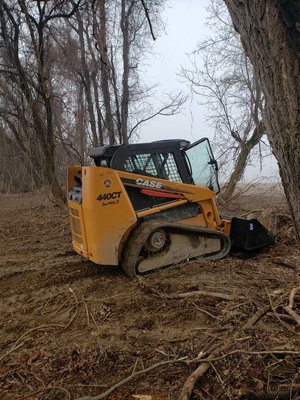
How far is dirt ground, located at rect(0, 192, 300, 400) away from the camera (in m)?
3.37

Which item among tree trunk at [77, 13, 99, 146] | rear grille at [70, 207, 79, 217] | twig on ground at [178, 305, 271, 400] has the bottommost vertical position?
twig on ground at [178, 305, 271, 400]

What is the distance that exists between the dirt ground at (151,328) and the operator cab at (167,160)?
1.37 metres

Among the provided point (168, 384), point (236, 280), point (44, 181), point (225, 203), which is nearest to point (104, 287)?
point (236, 280)

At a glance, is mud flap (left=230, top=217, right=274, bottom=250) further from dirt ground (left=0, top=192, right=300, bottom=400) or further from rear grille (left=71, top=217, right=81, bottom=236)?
rear grille (left=71, top=217, right=81, bottom=236)

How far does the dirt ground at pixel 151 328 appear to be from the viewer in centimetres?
337

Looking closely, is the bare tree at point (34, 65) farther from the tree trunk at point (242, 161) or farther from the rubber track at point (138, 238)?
the rubber track at point (138, 238)

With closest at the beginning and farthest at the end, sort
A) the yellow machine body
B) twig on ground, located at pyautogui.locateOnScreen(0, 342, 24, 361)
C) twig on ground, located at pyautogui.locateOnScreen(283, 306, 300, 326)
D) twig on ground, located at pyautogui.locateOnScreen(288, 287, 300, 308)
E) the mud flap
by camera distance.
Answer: twig on ground, located at pyautogui.locateOnScreen(283, 306, 300, 326), twig on ground, located at pyautogui.locateOnScreen(288, 287, 300, 308), twig on ground, located at pyautogui.locateOnScreen(0, 342, 24, 361), the yellow machine body, the mud flap

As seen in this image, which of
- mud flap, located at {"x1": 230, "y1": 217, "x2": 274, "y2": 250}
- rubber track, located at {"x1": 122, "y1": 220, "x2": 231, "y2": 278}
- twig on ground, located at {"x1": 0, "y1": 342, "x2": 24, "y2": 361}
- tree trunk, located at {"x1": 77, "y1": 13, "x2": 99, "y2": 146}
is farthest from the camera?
tree trunk, located at {"x1": 77, "y1": 13, "x2": 99, "y2": 146}

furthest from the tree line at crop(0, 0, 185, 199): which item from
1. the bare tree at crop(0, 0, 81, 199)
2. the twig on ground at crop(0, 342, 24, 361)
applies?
the twig on ground at crop(0, 342, 24, 361)

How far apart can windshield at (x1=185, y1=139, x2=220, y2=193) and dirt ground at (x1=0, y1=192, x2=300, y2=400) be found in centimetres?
126

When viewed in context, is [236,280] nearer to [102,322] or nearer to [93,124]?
[102,322]

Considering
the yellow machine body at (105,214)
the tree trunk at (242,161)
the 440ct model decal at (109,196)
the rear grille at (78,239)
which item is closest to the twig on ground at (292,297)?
the yellow machine body at (105,214)

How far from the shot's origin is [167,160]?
6816mm

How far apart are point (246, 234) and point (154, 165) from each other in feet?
6.43
